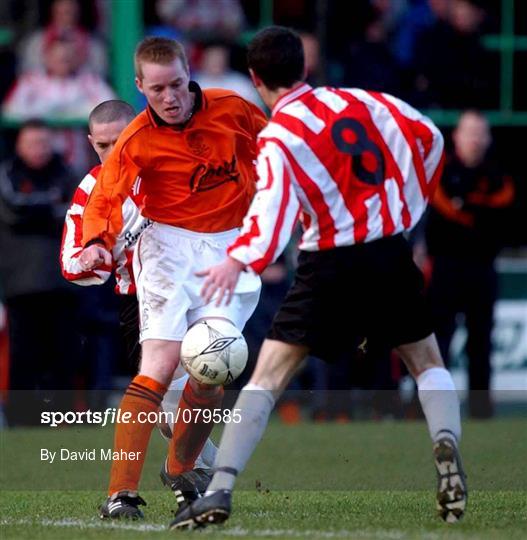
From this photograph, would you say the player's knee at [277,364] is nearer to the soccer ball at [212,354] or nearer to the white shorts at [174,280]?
the soccer ball at [212,354]

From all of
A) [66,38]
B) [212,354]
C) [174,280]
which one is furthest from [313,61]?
[212,354]

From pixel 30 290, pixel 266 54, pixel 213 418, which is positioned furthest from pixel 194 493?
pixel 30 290

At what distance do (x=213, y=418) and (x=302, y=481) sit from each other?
4.51ft

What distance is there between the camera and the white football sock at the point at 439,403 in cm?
605

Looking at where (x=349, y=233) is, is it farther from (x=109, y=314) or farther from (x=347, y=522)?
(x=109, y=314)

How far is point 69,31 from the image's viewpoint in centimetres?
1326

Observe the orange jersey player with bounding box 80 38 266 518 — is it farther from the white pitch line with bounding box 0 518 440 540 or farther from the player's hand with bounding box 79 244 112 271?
the white pitch line with bounding box 0 518 440 540

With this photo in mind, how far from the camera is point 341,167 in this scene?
601 centimetres

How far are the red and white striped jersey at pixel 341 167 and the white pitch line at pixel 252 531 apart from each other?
1.08 metres

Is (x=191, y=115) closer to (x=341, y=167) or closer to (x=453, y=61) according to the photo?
(x=341, y=167)

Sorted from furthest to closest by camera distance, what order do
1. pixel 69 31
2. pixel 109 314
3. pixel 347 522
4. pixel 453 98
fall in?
pixel 453 98 → pixel 69 31 → pixel 109 314 → pixel 347 522

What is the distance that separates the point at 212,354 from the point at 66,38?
7240 millimetres

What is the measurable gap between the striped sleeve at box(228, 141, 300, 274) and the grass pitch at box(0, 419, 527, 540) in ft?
3.50

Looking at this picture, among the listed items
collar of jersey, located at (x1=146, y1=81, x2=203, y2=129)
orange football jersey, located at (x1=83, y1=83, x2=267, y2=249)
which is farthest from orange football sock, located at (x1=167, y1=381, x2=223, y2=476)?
collar of jersey, located at (x1=146, y1=81, x2=203, y2=129)
